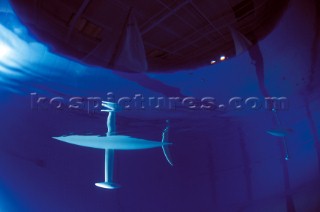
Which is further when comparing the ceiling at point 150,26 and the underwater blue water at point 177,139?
the underwater blue water at point 177,139

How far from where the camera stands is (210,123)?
5.34 feet

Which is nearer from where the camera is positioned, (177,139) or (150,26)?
(150,26)

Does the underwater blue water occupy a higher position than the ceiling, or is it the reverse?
the ceiling

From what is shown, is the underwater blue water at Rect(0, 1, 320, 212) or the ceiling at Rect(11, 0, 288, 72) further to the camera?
the underwater blue water at Rect(0, 1, 320, 212)

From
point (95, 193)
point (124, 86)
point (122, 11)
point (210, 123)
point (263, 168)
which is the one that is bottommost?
point (95, 193)

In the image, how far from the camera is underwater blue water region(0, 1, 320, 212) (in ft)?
2.61

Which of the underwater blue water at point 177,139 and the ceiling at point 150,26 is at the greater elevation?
the ceiling at point 150,26

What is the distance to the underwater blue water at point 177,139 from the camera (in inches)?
31.3

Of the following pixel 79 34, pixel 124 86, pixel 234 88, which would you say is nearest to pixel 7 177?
pixel 124 86

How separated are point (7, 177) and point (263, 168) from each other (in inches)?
91.7

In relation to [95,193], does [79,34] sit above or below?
above

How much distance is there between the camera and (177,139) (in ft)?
6.35

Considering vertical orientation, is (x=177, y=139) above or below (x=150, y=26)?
below

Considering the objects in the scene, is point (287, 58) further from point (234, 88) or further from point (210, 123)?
point (210, 123)
